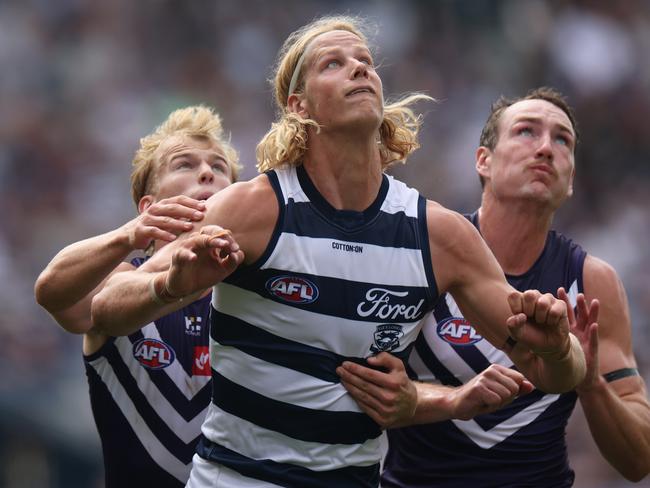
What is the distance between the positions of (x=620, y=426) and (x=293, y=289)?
6.08 feet

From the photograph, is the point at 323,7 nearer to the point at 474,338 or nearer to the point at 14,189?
the point at 14,189

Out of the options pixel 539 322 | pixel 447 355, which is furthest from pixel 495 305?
pixel 447 355

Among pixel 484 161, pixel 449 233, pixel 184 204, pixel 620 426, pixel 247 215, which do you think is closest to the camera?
pixel 247 215

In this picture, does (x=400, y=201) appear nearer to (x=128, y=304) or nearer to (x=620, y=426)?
(x=128, y=304)

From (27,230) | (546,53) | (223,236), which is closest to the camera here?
(223,236)

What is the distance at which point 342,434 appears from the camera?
3893 mm

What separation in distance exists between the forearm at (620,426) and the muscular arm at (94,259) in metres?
2.02

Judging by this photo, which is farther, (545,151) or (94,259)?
(545,151)

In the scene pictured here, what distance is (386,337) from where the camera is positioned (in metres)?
3.93

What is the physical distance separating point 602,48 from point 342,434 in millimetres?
10333

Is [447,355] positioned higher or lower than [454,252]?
lower

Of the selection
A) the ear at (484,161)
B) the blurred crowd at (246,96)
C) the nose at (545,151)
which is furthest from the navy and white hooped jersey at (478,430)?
the blurred crowd at (246,96)

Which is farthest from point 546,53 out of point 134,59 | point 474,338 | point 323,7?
point 474,338

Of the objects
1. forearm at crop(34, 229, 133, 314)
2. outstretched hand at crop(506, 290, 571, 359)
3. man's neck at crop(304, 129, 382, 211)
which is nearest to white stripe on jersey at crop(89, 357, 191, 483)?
forearm at crop(34, 229, 133, 314)
